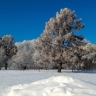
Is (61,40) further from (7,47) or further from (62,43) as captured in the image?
(7,47)

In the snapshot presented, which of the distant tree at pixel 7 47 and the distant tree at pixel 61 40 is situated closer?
the distant tree at pixel 61 40

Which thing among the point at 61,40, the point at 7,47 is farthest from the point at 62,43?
the point at 7,47

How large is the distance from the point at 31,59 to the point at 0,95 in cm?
5540

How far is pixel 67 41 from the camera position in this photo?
104 ft

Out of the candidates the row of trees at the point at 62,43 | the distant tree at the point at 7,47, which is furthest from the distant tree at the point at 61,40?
the distant tree at the point at 7,47

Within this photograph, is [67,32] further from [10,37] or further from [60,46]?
[10,37]

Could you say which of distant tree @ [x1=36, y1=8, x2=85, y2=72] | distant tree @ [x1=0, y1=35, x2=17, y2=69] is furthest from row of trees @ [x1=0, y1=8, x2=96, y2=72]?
distant tree @ [x1=0, y1=35, x2=17, y2=69]

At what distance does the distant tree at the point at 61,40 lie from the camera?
101 feet

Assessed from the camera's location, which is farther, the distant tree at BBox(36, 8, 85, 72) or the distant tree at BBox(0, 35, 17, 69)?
the distant tree at BBox(0, 35, 17, 69)

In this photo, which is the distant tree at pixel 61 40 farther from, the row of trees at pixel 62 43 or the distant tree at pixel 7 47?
the distant tree at pixel 7 47

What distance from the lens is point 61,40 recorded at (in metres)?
30.9

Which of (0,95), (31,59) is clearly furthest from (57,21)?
(31,59)

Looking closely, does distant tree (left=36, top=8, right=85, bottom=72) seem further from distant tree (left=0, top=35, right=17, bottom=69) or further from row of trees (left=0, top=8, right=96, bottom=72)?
distant tree (left=0, top=35, right=17, bottom=69)

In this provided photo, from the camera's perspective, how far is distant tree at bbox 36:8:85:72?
30.8 metres
